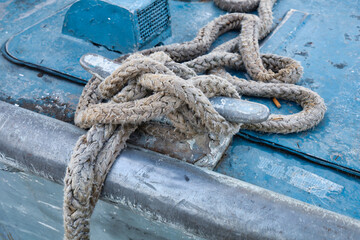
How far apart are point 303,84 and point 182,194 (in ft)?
2.54

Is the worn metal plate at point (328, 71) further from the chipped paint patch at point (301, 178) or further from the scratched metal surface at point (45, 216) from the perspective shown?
the scratched metal surface at point (45, 216)

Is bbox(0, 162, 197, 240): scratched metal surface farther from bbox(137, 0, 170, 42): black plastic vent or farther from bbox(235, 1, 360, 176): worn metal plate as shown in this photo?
bbox(137, 0, 170, 42): black plastic vent

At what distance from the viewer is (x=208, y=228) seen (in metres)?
0.88

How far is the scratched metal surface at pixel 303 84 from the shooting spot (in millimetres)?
1058

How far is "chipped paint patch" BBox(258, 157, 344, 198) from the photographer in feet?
3.38

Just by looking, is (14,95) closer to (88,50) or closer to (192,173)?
(88,50)

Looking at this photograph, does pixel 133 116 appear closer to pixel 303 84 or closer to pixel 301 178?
pixel 301 178

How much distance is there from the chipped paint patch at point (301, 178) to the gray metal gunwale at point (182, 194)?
19 centimetres

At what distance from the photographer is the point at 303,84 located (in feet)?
4.60

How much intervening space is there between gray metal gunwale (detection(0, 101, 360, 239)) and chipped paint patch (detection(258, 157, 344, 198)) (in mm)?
189

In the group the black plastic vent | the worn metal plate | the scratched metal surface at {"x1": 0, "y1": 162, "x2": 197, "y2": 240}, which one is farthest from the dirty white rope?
the black plastic vent

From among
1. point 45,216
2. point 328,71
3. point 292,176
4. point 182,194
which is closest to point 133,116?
point 182,194

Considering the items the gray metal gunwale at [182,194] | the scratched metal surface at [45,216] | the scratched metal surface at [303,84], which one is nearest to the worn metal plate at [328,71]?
the scratched metal surface at [303,84]

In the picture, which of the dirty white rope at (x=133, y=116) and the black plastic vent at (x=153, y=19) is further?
the black plastic vent at (x=153, y=19)
